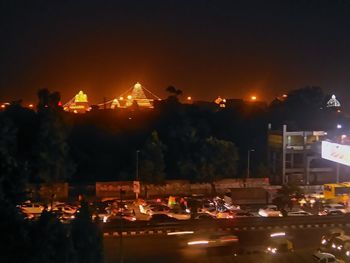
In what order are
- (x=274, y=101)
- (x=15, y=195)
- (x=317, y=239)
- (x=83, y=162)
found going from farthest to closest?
(x=274, y=101) → (x=83, y=162) → (x=317, y=239) → (x=15, y=195)

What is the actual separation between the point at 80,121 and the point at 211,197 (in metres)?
4.63

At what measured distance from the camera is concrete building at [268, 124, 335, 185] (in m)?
10.7

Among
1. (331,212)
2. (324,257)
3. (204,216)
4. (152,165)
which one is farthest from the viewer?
(152,165)

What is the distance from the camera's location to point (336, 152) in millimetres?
9289

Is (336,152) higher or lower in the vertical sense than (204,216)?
A: higher

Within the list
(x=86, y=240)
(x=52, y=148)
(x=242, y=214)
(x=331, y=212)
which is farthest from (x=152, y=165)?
(x=86, y=240)

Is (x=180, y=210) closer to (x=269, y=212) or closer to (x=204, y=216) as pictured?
(x=204, y=216)

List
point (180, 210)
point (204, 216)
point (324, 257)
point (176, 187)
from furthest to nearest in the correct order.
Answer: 1. point (176, 187)
2. point (180, 210)
3. point (204, 216)
4. point (324, 257)

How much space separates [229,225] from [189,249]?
1.24 meters

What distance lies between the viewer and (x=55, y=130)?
9.00 m

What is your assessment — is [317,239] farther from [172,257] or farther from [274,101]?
[274,101]

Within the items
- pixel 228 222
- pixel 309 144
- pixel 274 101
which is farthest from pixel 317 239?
pixel 274 101

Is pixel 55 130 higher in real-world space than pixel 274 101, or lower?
lower

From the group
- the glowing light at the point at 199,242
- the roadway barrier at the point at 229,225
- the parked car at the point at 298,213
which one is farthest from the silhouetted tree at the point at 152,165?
the glowing light at the point at 199,242
